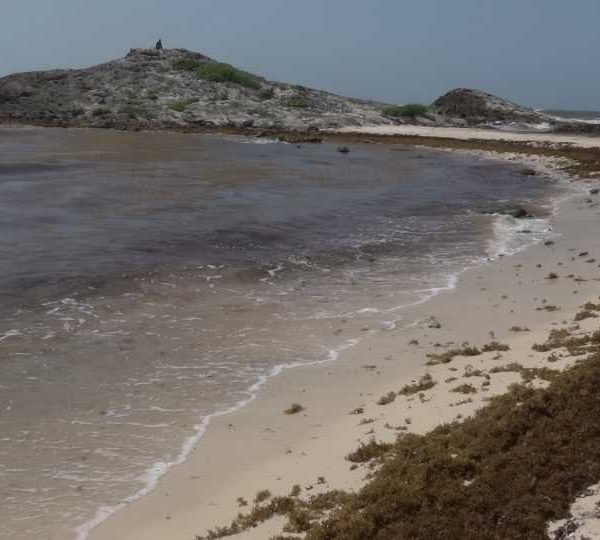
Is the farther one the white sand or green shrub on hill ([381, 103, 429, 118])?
green shrub on hill ([381, 103, 429, 118])

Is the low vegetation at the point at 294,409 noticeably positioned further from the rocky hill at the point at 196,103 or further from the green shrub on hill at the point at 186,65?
the green shrub on hill at the point at 186,65

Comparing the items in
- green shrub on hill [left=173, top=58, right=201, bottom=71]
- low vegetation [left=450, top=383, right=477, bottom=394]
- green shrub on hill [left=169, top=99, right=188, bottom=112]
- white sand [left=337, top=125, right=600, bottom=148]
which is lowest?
low vegetation [left=450, top=383, right=477, bottom=394]

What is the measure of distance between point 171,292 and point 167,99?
244ft

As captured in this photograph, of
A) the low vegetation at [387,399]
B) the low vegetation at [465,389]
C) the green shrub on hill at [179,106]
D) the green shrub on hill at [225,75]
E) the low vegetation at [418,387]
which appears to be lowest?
the low vegetation at [387,399]

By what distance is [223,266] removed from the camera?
16.0 meters

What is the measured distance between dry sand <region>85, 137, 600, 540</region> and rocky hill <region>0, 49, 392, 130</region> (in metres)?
62.6

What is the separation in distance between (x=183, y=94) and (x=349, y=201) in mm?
62917

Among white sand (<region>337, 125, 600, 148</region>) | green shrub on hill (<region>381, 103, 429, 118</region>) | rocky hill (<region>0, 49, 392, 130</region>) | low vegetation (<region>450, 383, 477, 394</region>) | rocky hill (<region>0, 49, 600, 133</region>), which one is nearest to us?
low vegetation (<region>450, 383, 477, 394</region>)

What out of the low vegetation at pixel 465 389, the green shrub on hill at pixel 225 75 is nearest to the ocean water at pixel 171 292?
the low vegetation at pixel 465 389

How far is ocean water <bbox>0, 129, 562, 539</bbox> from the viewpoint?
286 inches

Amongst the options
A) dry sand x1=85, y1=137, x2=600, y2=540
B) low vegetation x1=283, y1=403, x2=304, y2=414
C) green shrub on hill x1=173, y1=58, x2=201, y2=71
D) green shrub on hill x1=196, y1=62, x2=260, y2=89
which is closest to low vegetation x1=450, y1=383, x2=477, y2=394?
dry sand x1=85, y1=137, x2=600, y2=540

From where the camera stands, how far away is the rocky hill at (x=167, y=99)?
252 ft

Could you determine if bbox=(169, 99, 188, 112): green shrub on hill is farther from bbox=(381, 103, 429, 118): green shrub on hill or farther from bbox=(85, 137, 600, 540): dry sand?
bbox=(85, 137, 600, 540): dry sand

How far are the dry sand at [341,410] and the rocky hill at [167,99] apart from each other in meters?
62.6
